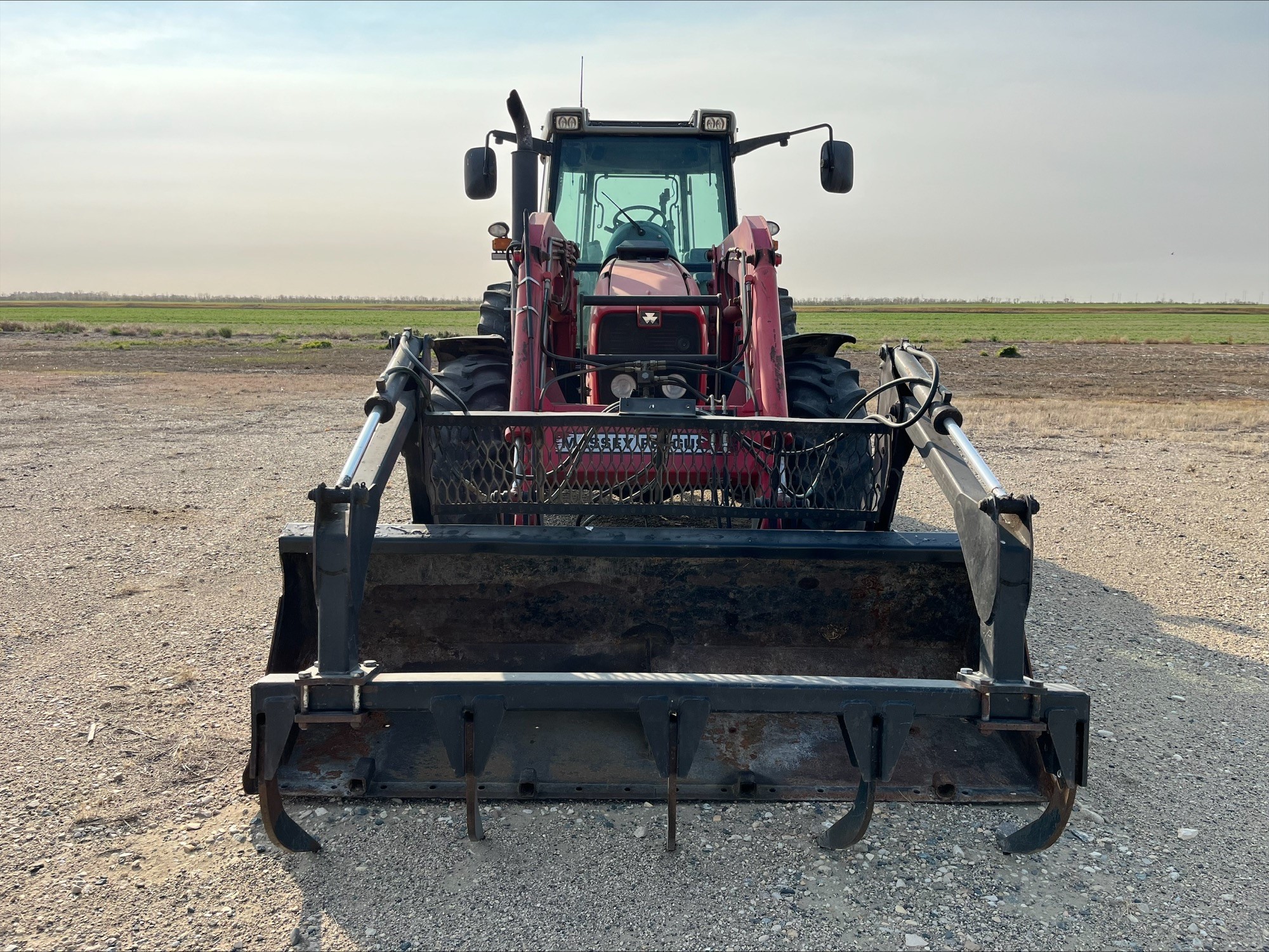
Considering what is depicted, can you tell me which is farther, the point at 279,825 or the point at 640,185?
the point at 640,185

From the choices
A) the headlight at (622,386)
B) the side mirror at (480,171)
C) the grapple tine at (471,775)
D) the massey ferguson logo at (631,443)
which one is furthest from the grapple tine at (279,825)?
the side mirror at (480,171)

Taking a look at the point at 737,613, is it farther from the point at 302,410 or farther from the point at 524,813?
the point at 302,410

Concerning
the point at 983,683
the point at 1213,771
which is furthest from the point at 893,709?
the point at 1213,771

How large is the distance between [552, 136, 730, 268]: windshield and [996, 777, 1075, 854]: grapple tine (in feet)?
15.0

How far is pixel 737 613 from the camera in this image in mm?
3898

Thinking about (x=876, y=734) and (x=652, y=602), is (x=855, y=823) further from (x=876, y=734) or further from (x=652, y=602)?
(x=652, y=602)

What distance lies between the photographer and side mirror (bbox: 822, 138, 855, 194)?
6156mm

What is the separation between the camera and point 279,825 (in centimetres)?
297

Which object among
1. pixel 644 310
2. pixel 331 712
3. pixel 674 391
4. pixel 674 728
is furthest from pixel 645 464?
pixel 331 712

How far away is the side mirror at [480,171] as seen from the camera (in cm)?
588

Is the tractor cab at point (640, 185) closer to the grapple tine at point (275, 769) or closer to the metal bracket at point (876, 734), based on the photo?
the metal bracket at point (876, 734)

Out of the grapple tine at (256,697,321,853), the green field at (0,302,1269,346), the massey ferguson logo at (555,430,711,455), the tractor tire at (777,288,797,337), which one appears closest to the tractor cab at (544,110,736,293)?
the tractor tire at (777,288,797,337)

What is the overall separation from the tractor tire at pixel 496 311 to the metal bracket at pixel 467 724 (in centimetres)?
394

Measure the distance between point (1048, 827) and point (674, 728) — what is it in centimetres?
123
